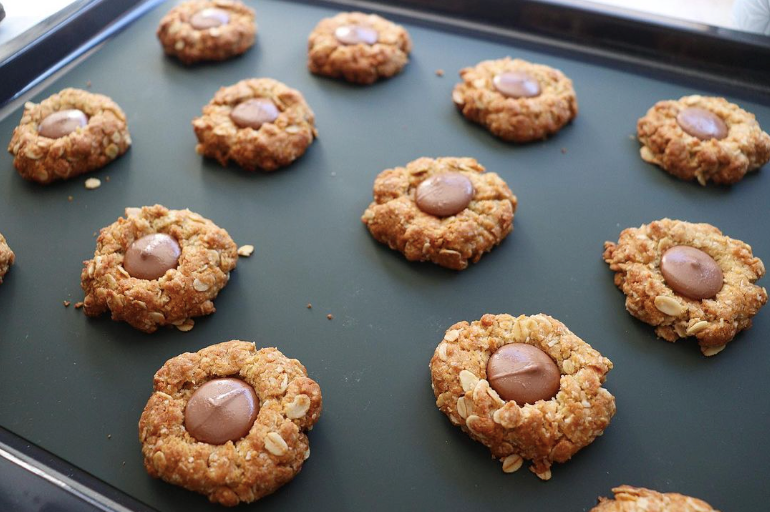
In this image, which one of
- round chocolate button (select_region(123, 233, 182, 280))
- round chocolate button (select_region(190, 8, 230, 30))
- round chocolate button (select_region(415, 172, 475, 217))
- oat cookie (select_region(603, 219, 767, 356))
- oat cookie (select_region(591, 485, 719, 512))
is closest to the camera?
oat cookie (select_region(591, 485, 719, 512))

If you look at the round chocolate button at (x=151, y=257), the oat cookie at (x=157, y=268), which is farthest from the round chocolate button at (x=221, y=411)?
the round chocolate button at (x=151, y=257)

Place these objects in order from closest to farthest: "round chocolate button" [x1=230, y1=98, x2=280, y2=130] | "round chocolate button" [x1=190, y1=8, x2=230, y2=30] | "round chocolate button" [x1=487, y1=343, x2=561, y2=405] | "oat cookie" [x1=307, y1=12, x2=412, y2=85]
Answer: "round chocolate button" [x1=487, y1=343, x2=561, y2=405] → "round chocolate button" [x1=230, y1=98, x2=280, y2=130] → "oat cookie" [x1=307, y1=12, x2=412, y2=85] → "round chocolate button" [x1=190, y1=8, x2=230, y2=30]

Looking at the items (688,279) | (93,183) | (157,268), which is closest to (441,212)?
(688,279)

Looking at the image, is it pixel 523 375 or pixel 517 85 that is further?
pixel 517 85

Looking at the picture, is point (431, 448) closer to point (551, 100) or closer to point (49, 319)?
point (49, 319)

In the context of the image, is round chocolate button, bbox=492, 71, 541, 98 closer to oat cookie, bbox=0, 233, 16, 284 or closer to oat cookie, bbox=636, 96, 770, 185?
oat cookie, bbox=636, 96, 770, 185

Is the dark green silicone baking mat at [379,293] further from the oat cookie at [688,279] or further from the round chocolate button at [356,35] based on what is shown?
the round chocolate button at [356,35]

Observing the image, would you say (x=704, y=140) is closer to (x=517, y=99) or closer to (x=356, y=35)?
(x=517, y=99)

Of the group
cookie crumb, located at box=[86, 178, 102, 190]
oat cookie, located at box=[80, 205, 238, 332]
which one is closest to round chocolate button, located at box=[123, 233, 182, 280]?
oat cookie, located at box=[80, 205, 238, 332]
